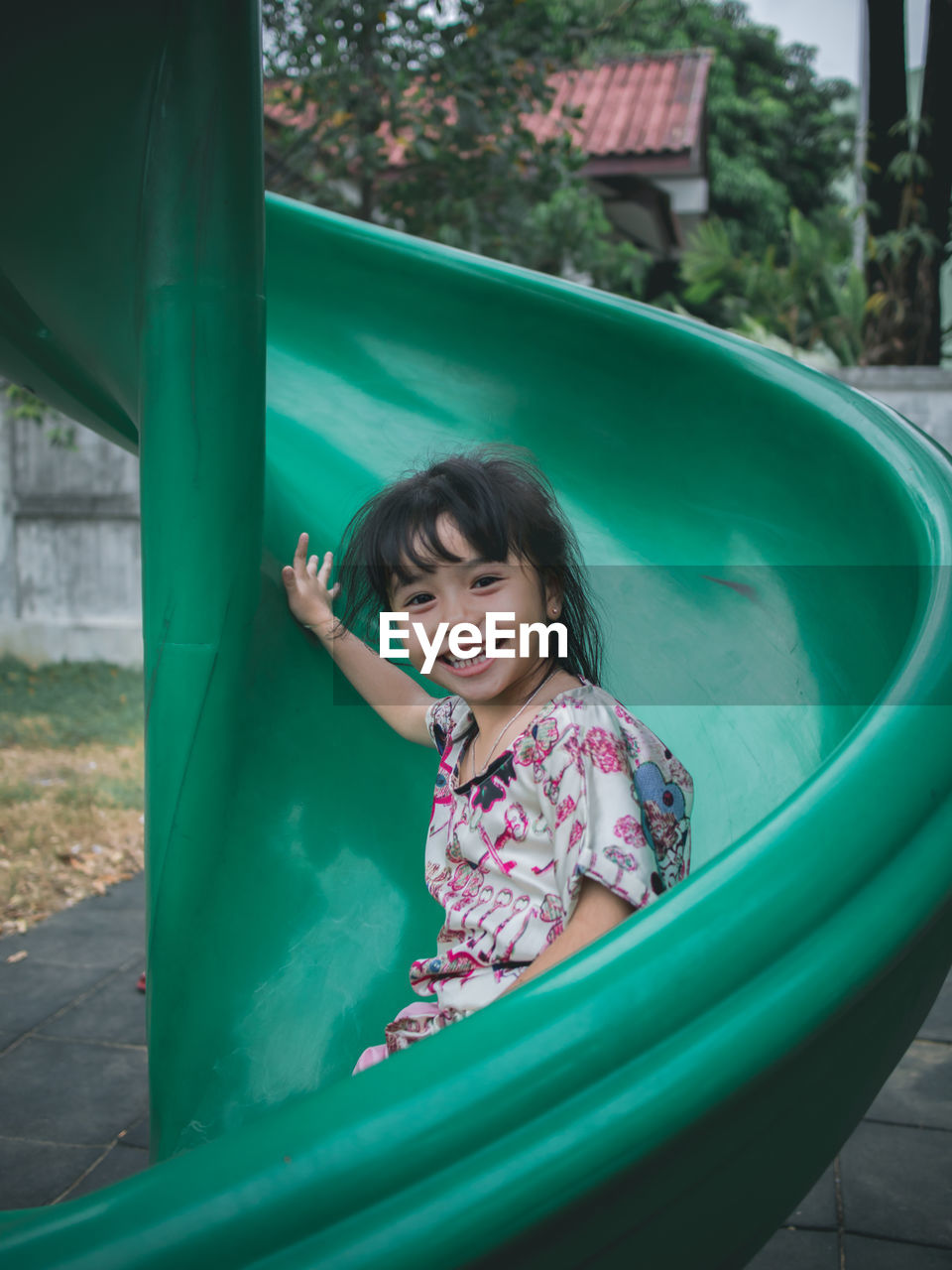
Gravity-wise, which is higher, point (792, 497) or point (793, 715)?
point (792, 497)

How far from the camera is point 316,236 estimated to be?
2.34 meters

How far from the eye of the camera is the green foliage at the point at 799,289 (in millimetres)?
5574

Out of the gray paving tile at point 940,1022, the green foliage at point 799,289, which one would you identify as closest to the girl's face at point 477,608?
the gray paving tile at point 940,1022

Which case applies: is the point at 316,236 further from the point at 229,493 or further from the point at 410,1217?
the point at 410,1217

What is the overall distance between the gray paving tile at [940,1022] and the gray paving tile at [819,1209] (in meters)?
0.63

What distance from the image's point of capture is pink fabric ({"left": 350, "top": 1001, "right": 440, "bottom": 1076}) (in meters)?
1.31

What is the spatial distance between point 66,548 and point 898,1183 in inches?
218

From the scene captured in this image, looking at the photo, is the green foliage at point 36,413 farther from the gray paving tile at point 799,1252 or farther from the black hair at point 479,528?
the gray paving tile at point 799,1252

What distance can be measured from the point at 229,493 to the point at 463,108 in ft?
11.7

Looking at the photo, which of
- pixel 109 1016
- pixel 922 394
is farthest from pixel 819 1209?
pixel 922 394

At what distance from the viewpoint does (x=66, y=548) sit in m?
6.23

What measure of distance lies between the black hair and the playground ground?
3.00ft

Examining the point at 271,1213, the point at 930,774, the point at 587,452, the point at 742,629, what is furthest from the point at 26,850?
the point at 930,774
